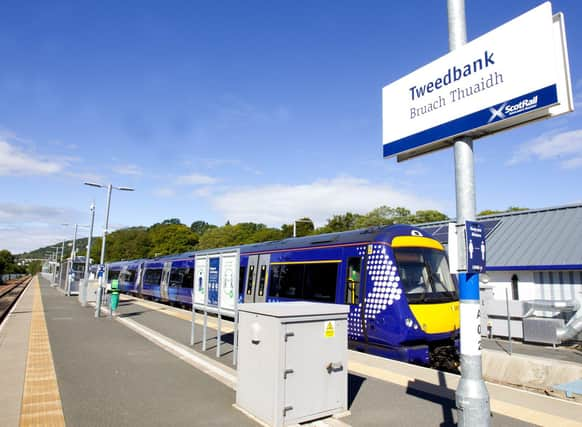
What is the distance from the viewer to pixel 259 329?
5.56 meters

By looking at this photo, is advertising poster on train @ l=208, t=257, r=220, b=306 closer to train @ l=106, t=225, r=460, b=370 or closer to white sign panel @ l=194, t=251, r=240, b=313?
white sign panel @ l=194, t=251, r=240, b=313

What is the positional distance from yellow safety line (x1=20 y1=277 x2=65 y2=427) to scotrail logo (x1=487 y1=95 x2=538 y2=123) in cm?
600

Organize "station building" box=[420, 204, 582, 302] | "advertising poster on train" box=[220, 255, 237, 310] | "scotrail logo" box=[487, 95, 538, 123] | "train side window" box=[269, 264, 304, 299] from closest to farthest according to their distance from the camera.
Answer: "scotrail logo" box=[487, 95, 538, 123], "advertising poster on train" box=[220, 255, 237, 310], "train side window" box=[269, 264, 304, 299], "station building" box=[420, 204, 582, 302]

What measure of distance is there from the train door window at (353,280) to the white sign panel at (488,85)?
5697mm

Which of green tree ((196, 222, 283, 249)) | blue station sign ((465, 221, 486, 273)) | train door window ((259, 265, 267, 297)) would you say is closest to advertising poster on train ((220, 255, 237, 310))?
train door window ((259, 265, 267, 297))

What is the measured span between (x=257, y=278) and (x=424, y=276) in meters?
6.88

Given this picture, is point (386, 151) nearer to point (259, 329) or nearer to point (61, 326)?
point (259, 329)

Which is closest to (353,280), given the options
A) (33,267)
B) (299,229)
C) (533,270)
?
(533,270)

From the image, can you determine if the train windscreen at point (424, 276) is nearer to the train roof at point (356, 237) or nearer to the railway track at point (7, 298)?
the train roof at point (356, 237)

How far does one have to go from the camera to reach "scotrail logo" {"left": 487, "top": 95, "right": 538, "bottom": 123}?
3.97 m

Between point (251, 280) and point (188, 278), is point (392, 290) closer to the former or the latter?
point (251, 280)

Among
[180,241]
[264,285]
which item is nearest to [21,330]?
[264,285]

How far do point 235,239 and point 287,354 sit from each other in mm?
82086

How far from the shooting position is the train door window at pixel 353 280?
33.8ft
